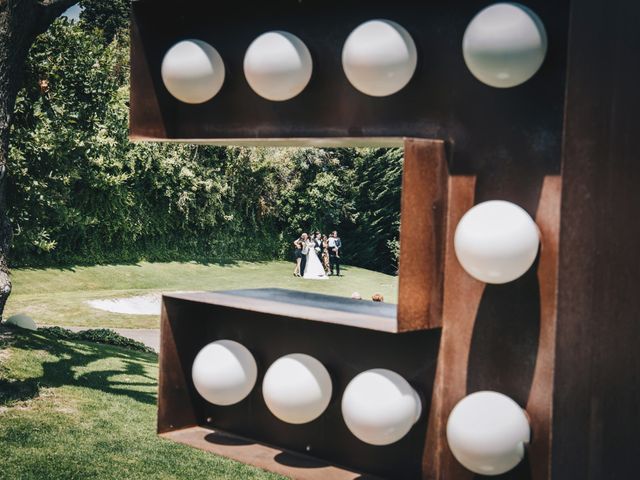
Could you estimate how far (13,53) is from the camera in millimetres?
8234

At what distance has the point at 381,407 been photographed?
3367 millimetres

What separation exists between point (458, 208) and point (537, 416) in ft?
3.23

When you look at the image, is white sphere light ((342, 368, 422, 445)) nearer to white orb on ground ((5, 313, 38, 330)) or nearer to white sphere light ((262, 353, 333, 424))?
white sphere light ((262, 353, 333, 424))

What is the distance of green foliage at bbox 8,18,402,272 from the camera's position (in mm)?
13328

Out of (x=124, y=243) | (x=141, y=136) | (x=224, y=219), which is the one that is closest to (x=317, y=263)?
(x=224, y=219)

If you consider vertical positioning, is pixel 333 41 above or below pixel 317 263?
above

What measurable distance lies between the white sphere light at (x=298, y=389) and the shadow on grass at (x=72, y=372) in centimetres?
567

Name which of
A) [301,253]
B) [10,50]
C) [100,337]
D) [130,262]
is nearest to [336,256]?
[301,253]

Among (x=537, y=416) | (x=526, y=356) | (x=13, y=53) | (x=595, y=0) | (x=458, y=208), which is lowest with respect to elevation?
(x=537, y=416)

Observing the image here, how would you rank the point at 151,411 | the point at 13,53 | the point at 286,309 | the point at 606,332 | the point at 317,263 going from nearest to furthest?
the point at 606,332 < the point at 286,309 < the point at 13,53 < the point at 151,411 < the point at 317,263

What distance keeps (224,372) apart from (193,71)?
1664mm

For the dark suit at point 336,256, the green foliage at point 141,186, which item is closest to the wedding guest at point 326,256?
the dark suit at point 336,256

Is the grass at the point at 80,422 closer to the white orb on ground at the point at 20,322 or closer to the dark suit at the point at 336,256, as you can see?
the white orb on ground at the point at 20,322

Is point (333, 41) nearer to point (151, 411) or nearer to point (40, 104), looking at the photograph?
point (151, 411)
